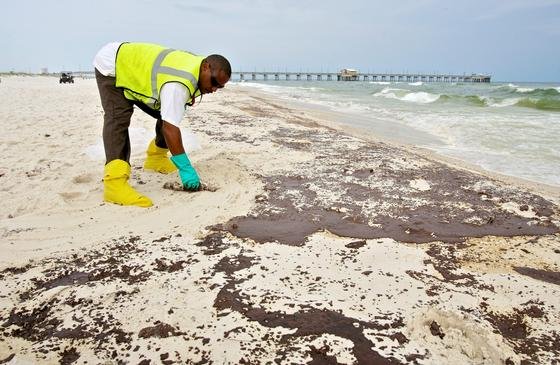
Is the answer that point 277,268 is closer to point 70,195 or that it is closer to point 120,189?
point 120,189

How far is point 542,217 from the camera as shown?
3.36 m

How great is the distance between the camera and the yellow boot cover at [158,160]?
411cm

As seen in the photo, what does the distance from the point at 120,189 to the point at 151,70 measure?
3.27 ft

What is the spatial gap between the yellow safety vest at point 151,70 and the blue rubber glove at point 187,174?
514 millimetres

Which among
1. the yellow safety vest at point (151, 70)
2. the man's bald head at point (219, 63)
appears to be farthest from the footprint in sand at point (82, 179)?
the man's bald head at point (219, 63)

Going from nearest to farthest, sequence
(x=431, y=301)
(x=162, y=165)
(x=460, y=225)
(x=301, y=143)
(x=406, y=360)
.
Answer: (x=406, y=360)
(x=431, y=301)
(x=460, y=225)
(x=162, y=165)
(x=301, y=143)

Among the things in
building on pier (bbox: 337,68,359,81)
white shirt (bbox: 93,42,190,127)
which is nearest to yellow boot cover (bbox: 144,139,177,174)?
white shirt (bbox: 93,42,190,127)

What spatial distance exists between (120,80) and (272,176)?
5.73ft

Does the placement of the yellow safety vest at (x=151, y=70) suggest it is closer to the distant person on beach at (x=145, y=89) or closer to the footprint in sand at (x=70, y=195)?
the distant person on beach at (x=145, y=89)

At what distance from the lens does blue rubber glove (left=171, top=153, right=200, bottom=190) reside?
11.1ft

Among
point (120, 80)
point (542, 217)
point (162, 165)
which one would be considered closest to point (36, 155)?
point (162, 165)

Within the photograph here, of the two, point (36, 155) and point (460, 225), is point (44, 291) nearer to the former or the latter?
point (460, 225)

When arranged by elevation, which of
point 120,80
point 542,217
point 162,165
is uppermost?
point 120,80

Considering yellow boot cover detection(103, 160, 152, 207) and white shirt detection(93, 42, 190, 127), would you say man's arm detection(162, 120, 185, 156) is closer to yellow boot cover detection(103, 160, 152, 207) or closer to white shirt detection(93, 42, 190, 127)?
white shirt detection(93, 42, 190, 127)
